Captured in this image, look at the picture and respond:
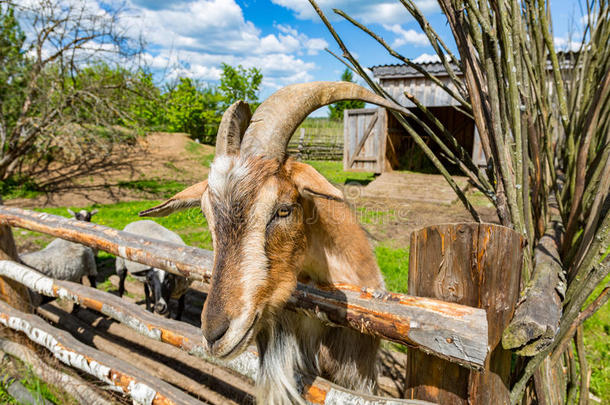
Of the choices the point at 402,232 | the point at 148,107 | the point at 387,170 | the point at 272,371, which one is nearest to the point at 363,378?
the point at 272,371

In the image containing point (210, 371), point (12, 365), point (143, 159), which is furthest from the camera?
point (143, 159)

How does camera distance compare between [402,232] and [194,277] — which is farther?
[402,232]

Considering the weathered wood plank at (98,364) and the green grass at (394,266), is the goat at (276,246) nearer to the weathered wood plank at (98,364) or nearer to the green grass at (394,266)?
the weathered wood plank at (98,364)

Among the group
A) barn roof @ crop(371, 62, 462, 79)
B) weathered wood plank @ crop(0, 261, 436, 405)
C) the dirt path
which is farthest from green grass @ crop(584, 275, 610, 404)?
the dirt path

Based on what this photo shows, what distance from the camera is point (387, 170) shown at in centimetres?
1350

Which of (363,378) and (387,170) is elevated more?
(387,170)

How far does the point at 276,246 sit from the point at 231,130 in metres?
0.68

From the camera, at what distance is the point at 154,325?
278 cm

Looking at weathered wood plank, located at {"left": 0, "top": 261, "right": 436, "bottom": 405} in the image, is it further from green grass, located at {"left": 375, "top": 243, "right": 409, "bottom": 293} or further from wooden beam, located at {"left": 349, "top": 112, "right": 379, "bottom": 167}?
wooden beam, located at {"left": 349, "top": 112, "right": 379, "bottom": 167}

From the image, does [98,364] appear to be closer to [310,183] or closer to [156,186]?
[310,183]

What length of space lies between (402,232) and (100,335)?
6.11 m

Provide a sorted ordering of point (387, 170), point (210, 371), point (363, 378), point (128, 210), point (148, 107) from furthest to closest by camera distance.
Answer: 1. point (387, 170)
2. point (148, 107)
3. point (128, 210)
4. point (210, 371)
5. point (363, 378)

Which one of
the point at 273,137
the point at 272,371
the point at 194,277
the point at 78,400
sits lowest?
the point at 78,400

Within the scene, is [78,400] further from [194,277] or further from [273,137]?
[273,137]
